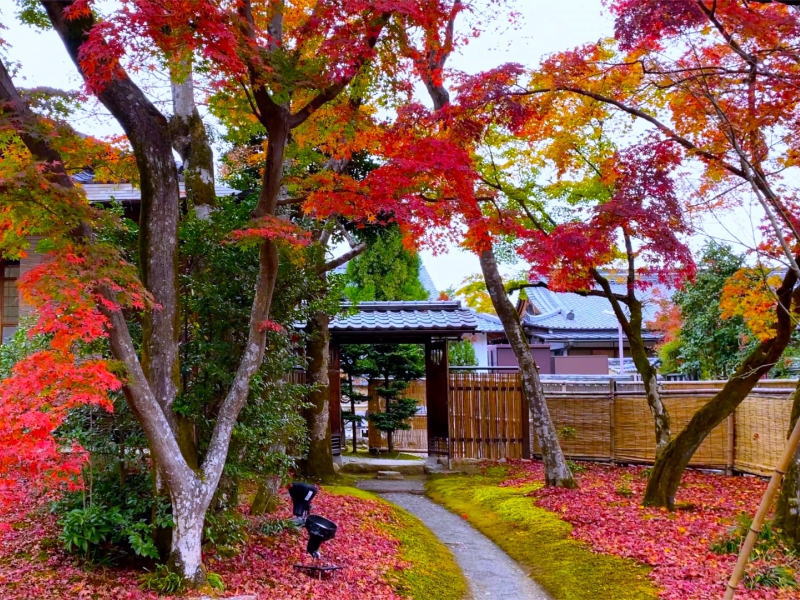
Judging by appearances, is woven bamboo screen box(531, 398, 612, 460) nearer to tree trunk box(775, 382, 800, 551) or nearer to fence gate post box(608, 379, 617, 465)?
fence gate post box(608, 379, 617, 465)

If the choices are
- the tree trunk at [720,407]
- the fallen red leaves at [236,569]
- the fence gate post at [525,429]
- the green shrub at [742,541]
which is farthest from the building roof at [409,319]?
the green shrub at [742,541]

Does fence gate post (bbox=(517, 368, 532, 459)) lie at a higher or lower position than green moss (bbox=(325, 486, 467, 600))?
higher

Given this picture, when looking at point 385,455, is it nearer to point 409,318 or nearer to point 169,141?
point 409,318

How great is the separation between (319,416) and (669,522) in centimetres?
597

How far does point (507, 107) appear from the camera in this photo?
320 inches

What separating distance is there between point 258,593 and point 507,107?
598cm

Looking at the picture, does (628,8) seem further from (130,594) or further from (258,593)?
(130,594)

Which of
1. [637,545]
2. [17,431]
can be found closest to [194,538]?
[17,431]

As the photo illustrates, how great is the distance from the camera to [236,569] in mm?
6203

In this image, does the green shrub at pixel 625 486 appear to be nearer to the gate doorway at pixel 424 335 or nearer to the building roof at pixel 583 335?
the gate doorway at pixel 424 335

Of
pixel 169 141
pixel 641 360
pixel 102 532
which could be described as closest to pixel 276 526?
pixel 102 532

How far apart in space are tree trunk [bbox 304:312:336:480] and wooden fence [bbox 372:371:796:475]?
3.15m

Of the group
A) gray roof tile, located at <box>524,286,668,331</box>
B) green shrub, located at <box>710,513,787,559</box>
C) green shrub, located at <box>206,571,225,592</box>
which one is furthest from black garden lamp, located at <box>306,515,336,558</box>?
gray roof tile, located at <box>524,286,668,331</box>

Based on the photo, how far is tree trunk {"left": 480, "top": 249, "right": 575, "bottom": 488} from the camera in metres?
10.6
